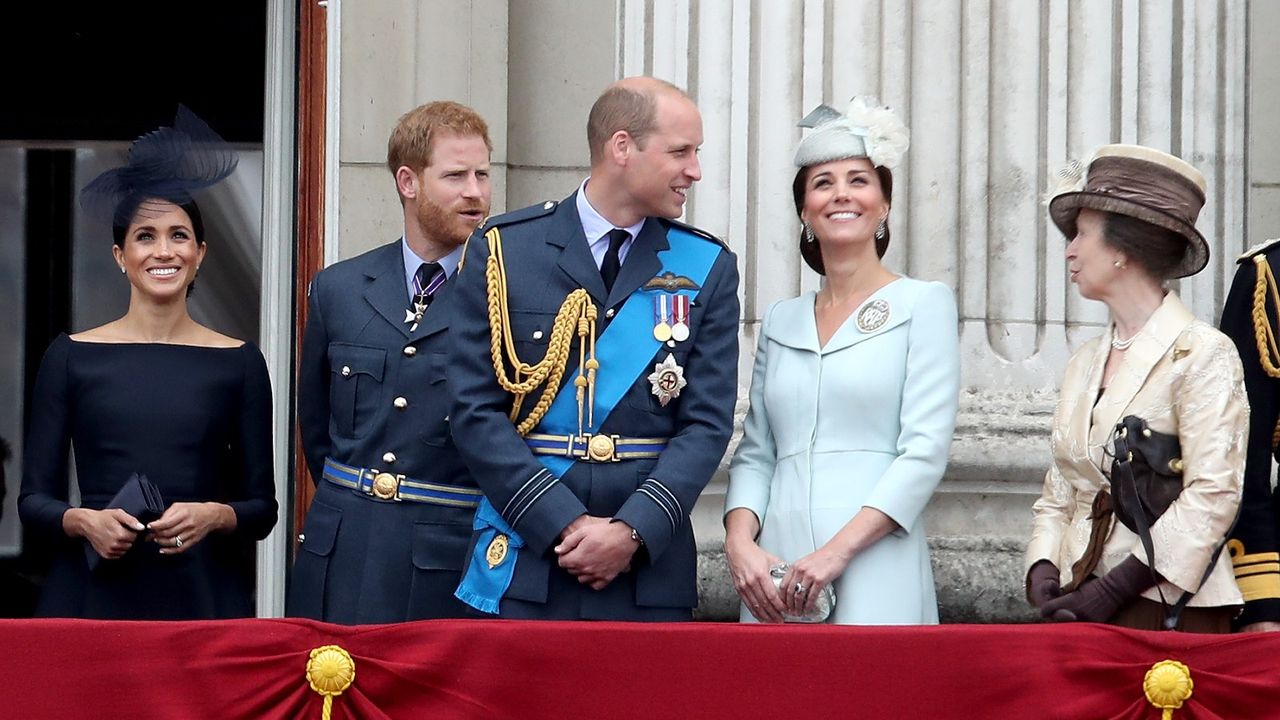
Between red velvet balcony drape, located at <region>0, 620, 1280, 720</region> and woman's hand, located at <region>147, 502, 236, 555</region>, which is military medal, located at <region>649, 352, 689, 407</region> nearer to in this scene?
red velvet balcony drape, located at <region>0, 620, 1280, 720</region>

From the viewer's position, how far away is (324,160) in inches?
202

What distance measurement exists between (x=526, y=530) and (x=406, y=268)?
93 cm

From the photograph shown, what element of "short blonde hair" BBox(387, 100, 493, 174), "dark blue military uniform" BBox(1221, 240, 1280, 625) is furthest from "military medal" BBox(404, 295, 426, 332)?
"dark blue military uniform" BBox(1221, 240, 1280, 625)

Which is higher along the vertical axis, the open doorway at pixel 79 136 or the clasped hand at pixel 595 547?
the open doorway at pixel 79 136

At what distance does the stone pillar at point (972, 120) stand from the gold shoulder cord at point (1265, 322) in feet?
4.62

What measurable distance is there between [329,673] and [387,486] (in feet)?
3.28

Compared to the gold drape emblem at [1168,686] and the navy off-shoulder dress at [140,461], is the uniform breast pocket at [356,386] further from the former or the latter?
the gold drape emblem at [1168,686]

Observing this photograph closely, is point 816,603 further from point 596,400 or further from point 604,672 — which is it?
point 604,672

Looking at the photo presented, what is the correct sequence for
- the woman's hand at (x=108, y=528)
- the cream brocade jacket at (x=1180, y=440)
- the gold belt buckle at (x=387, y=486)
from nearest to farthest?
the cream brocade jacket at (x=1180, y=440) → the woman's hand at (x=108, y=528) → the gold belt buckle at (x=387, y=486)

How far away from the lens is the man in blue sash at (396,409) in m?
3.98

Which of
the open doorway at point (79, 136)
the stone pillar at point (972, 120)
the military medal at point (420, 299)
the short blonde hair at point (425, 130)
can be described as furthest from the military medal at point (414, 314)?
the open doorway at point (79, 136)

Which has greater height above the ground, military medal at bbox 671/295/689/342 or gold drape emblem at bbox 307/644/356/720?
military medal at bbox 671/295/689/342

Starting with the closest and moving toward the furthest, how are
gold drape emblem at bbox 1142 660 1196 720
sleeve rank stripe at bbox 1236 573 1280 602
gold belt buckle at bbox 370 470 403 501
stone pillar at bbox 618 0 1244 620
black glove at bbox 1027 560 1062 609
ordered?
gold drape emblem at bbox 1142 660 1196 720 → sleeve rank stripe at bbox 1236 573 1280 602 → black glove at bbox 1027 560 1062 609 → gold belt buckle at bbox 370 470 403 501 → stone pillar at bbox 618 0 1244 620

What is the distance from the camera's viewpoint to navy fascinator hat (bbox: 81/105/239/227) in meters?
4.14
